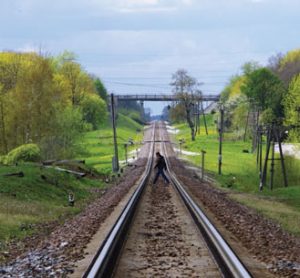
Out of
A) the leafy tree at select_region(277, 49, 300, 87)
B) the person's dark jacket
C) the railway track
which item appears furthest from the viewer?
the leafy tree at select_region(277, 49, 300, 87)

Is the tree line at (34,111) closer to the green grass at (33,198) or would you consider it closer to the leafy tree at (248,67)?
the green grass at (33,198)

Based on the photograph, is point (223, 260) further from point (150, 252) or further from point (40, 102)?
point (40, 102)

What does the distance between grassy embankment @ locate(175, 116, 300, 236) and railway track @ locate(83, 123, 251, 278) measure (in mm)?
3637

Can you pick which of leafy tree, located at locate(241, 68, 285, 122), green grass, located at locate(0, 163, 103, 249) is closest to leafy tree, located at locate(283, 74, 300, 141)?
green grass, located at locate(0, 163, 103, 249)

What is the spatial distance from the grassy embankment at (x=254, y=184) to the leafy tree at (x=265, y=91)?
A: 1077 centimetres

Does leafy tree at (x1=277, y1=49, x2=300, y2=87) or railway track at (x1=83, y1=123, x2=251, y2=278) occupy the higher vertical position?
leafy tree at (x1=277, y1=49, x2=300, y2=87)

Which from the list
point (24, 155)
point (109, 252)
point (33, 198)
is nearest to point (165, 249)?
point (109, 252)

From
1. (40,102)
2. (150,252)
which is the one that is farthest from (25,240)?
(40,102)

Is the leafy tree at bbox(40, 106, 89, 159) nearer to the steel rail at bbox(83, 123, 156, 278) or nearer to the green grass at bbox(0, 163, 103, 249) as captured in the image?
the green grass at bbox(0, 163, 103, 249)

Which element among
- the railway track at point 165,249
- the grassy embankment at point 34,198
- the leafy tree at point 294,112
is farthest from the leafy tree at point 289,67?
the railway track at point 165,249

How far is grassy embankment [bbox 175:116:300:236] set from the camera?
25266 mm

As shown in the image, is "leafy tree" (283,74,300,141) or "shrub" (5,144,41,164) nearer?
"shrub" (5,144,41,164)

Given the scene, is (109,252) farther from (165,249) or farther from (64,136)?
(64,136)

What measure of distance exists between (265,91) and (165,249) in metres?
110
